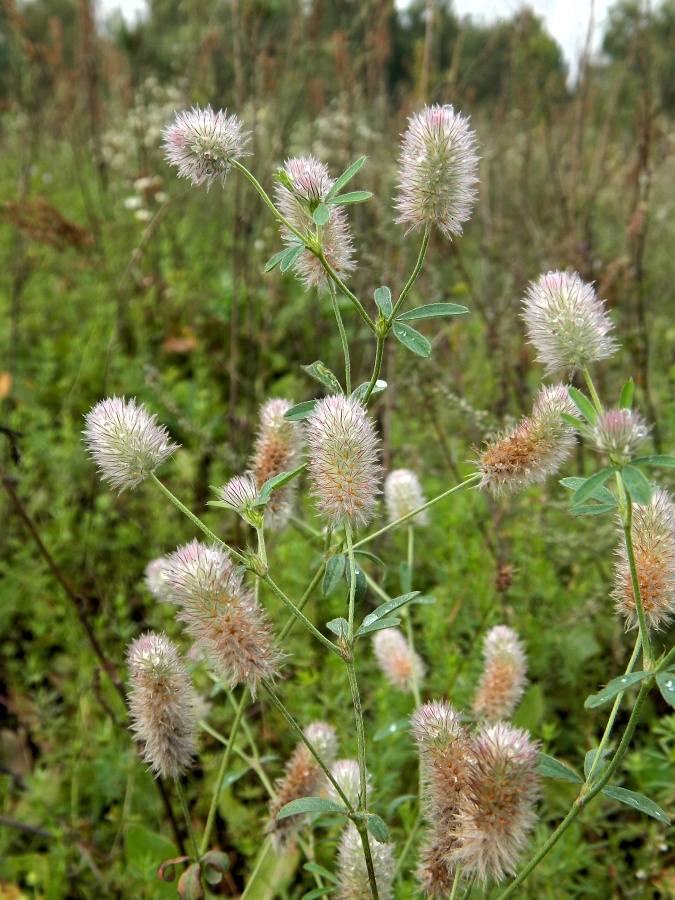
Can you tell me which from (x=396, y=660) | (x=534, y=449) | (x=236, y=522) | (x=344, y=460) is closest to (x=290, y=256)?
(x=344, y=460)

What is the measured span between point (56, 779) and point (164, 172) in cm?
525

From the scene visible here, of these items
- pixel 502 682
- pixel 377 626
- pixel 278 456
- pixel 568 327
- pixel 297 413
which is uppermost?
pixel 568 327

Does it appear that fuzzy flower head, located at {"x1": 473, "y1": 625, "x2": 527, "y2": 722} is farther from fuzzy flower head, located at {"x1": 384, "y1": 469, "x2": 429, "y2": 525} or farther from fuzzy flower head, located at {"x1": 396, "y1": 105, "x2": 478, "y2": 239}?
fuzzy flower head, located at {"x1": 396, "y1": 105, "x2": 478, "y2": 239}

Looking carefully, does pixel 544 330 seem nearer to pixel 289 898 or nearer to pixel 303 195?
pixel 303 195

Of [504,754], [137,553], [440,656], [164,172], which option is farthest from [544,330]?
[164,172]

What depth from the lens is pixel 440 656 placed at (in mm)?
2164

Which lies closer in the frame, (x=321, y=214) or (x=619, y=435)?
(x=619, y=435)

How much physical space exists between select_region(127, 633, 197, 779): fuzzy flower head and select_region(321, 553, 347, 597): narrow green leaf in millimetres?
238

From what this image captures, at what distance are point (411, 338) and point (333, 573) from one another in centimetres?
36

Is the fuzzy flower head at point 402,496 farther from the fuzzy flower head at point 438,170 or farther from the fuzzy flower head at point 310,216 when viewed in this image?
the fuzzy flower head at point 438,170

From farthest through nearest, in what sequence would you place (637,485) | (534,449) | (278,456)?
1. (278,456)
2. (534,449)
3. (637,485)

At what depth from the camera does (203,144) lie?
42.2 inches

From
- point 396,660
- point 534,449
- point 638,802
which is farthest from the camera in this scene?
point 396,660

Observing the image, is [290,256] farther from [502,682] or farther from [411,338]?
[502,682]
